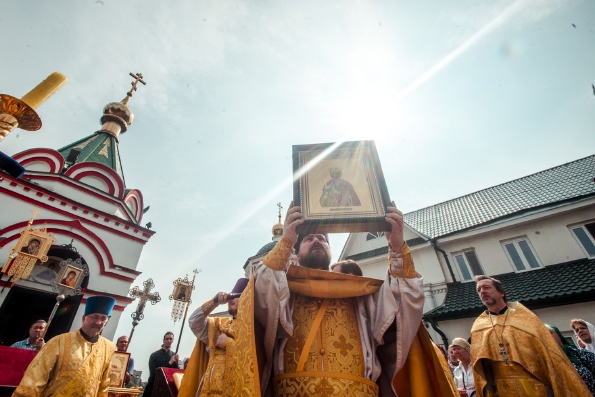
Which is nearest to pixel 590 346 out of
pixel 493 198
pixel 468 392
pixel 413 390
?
pixel 468 392

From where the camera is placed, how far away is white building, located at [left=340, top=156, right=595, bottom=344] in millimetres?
9062

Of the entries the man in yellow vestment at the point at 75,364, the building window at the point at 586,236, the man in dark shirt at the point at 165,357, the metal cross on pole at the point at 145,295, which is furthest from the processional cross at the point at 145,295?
the building window at the point at 586,236

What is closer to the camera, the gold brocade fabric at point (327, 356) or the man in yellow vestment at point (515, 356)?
the gold brocade fabric at point (327, 356)

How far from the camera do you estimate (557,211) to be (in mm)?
10844

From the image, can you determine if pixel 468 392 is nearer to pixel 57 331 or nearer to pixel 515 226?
pixel 515 226

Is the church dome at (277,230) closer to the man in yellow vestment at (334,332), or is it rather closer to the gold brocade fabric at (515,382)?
the gold brocade fabric at (515,382)

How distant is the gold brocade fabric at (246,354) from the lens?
1.75m

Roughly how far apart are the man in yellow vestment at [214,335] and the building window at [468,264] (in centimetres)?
1117

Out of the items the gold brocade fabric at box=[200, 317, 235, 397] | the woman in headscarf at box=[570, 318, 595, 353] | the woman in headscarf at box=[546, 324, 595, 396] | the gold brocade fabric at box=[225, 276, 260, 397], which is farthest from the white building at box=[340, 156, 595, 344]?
the gold brocade fabric at box=[225, 276, 260, 397]

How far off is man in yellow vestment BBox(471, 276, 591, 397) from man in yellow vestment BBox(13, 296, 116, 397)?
5.55 metres

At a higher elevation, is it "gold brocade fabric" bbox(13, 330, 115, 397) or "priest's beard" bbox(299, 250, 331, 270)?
"priest's beard" bbox(299, 250, 331, 270)

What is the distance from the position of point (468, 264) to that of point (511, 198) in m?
4.58

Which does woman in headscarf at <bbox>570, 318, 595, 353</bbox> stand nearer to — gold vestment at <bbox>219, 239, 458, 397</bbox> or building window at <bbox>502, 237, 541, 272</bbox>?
gold vestment at <bbox>219, 239, 458, 397</bbox>

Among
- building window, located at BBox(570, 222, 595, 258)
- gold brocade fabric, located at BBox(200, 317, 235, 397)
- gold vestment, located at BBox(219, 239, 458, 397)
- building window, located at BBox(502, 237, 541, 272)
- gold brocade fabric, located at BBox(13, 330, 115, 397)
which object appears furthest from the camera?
building window, located at BBox(502, 237, 541, 272)
